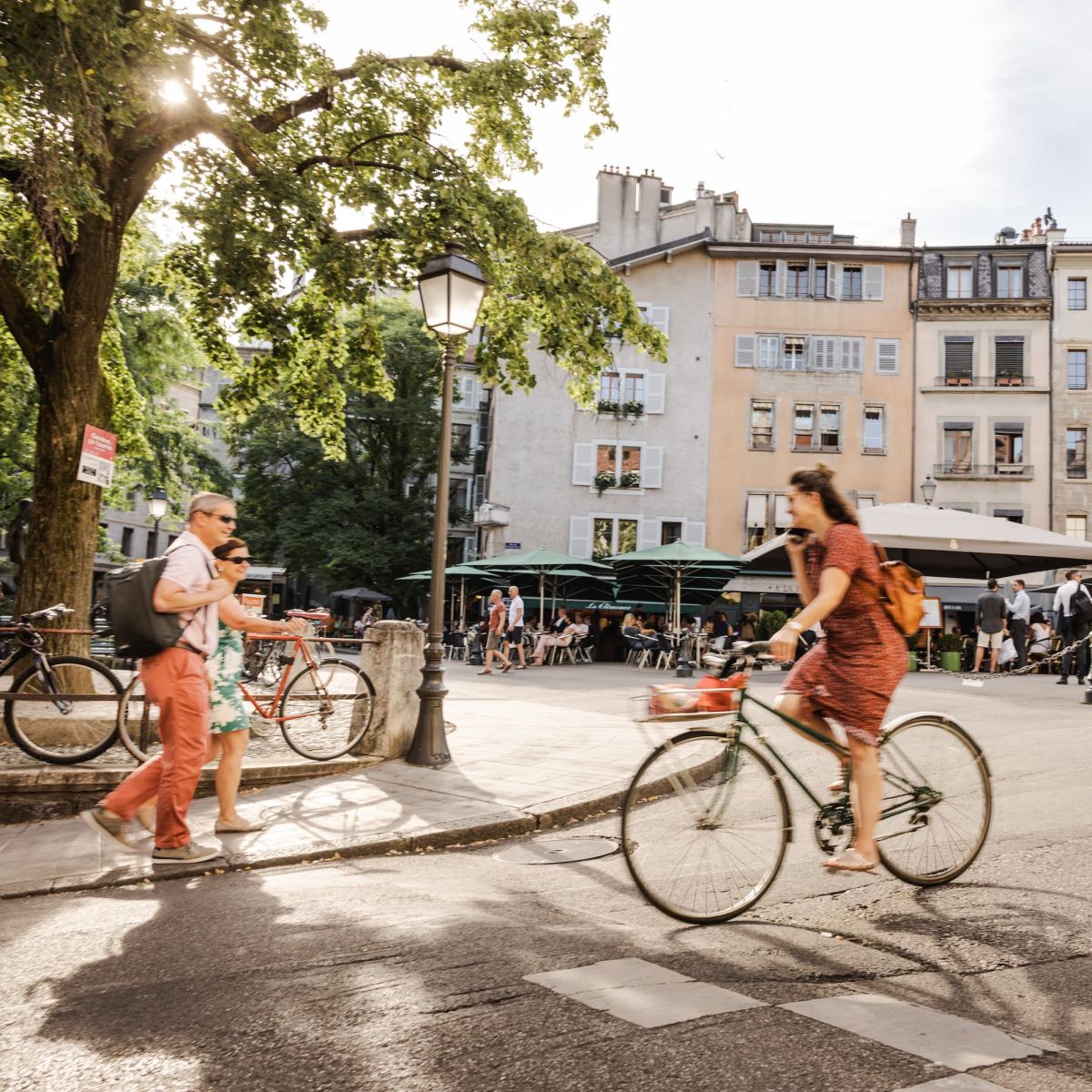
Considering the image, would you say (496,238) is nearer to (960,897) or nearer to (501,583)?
(960,897)

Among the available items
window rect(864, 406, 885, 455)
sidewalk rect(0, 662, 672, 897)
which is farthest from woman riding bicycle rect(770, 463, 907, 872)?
window rect(864, 406, 885, 455)

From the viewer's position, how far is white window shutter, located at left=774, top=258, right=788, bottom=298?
140 feet

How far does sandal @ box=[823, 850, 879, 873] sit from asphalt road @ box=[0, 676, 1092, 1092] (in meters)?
0.20

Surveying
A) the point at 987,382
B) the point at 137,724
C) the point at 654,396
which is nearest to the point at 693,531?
the point at 654,396

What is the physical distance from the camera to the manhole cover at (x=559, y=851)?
5.91m

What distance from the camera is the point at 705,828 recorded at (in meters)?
4.38

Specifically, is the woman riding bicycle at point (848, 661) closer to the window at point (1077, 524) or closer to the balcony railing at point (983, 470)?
the balcony railing at point (983, 470)

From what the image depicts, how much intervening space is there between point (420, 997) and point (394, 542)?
43.6 meters

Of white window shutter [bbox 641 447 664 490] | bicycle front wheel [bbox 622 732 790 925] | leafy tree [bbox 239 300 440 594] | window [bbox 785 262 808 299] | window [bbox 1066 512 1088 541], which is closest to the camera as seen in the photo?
bicycle front wheel [bbox 622 732 790 925]

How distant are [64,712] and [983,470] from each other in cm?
3860

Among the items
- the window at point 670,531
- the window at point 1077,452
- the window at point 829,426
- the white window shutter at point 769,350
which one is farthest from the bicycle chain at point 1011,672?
the white window shutter at point 769,350

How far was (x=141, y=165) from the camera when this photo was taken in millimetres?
10273

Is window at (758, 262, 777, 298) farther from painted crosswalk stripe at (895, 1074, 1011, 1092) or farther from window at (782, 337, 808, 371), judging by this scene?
painted crosswalk stripe at (895, 1074, 1011, 1092)

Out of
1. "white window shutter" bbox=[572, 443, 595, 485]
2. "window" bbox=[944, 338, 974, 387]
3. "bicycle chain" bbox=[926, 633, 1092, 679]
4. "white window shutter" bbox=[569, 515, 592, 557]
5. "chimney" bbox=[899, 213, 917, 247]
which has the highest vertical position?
"chimney" bbox=[899, 213, 917, 247]
